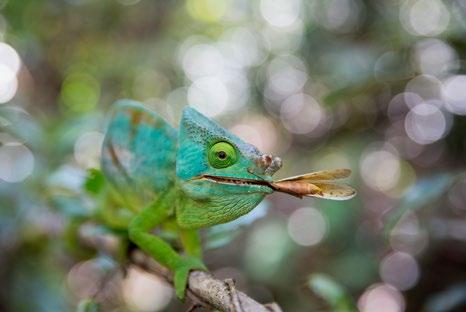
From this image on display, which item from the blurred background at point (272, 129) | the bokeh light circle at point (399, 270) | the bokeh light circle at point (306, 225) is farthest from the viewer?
the bokeh light circle at point (306, 225)

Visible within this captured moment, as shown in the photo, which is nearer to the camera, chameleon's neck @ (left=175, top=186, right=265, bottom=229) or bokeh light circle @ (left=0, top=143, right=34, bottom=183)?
chameleon's neck @ (left=175, top=186, right=265, bottom=229)

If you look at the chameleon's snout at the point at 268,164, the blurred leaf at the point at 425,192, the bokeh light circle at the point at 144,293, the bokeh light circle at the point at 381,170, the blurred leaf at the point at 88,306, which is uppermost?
the bokeh light circle at the point at 381,170

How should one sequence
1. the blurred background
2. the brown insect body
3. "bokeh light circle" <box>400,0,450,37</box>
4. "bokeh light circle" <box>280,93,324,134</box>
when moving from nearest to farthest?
the brown insect body < the blurred background < "bokeh light circle" <box>400,0,450,37</box> < "bokeh light circle" <box>280,93,324,134</box>

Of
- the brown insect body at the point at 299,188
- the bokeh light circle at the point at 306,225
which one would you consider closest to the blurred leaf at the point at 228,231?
the brown insect body at the point at 299,188

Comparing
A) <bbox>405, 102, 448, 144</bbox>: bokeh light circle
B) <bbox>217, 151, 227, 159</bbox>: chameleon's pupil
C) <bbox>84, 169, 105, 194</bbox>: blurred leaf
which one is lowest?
<bbox>217, 151, 227, 159</bbox>: chameleon's pupil

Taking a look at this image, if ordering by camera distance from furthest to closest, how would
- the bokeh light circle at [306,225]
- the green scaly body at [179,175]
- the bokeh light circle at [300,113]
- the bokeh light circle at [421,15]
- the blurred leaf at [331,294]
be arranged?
the bokeh light circle at [300,113]
the bokeh light circle at [421,15]
the bokeh light circle at [306,225]
the blurred leaf at [331,294]
the green scaly body at [179,175]

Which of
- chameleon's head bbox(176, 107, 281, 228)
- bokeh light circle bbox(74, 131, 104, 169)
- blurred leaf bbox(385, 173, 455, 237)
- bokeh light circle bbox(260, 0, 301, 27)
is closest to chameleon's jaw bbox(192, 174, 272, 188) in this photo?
chameleon's head bbox(176, 107, 281, 228)

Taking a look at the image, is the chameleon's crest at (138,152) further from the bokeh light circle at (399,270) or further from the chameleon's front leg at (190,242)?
the bokeh light circle at (399,270)

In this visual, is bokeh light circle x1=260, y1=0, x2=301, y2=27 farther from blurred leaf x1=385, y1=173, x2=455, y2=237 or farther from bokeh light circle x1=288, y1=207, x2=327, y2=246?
blurred leaf x1=385, y1=173, x2=455, y2=237
